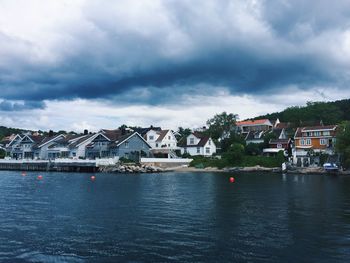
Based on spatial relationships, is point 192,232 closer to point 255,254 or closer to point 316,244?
point 255,254

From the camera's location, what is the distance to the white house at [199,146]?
9175cm

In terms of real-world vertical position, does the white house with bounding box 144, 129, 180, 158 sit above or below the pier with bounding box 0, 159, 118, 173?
above

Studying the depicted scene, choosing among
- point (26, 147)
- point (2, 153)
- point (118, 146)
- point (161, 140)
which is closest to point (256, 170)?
point (161, 140)

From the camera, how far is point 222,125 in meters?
102

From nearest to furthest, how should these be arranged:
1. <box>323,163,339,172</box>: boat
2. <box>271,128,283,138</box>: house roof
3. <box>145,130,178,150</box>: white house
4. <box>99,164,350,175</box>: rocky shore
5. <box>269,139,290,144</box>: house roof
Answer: <box>323,163,339,172</box>: boat → <box>99,164,350,175</box>: rocky shore → <box>269,139,290,144</box>: house roof → <box>271,128,283,138</box>: house roof → <box>145,130,178,150</box>: white house

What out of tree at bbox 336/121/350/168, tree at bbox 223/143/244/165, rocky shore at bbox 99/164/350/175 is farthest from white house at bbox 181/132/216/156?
tree at bbox 336/121/350/168

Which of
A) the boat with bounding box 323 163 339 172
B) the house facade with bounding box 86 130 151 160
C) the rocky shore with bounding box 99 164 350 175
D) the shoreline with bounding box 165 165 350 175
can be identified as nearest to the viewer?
the boat with bounding box 323 163 339 172

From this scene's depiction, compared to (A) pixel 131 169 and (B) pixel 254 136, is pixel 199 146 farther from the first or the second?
(A) pixel 131 169

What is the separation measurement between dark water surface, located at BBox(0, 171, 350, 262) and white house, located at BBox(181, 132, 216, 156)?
59.6 meters

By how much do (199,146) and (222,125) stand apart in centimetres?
1290

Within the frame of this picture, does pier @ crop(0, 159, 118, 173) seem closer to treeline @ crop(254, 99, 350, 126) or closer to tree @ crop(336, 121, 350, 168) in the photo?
tree @ crop(336, 121, 350, 168)

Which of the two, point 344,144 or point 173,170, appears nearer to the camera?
point 344,144

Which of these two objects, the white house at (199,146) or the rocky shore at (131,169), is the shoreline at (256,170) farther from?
the white house at (199,146)

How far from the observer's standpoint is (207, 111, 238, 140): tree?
101m
